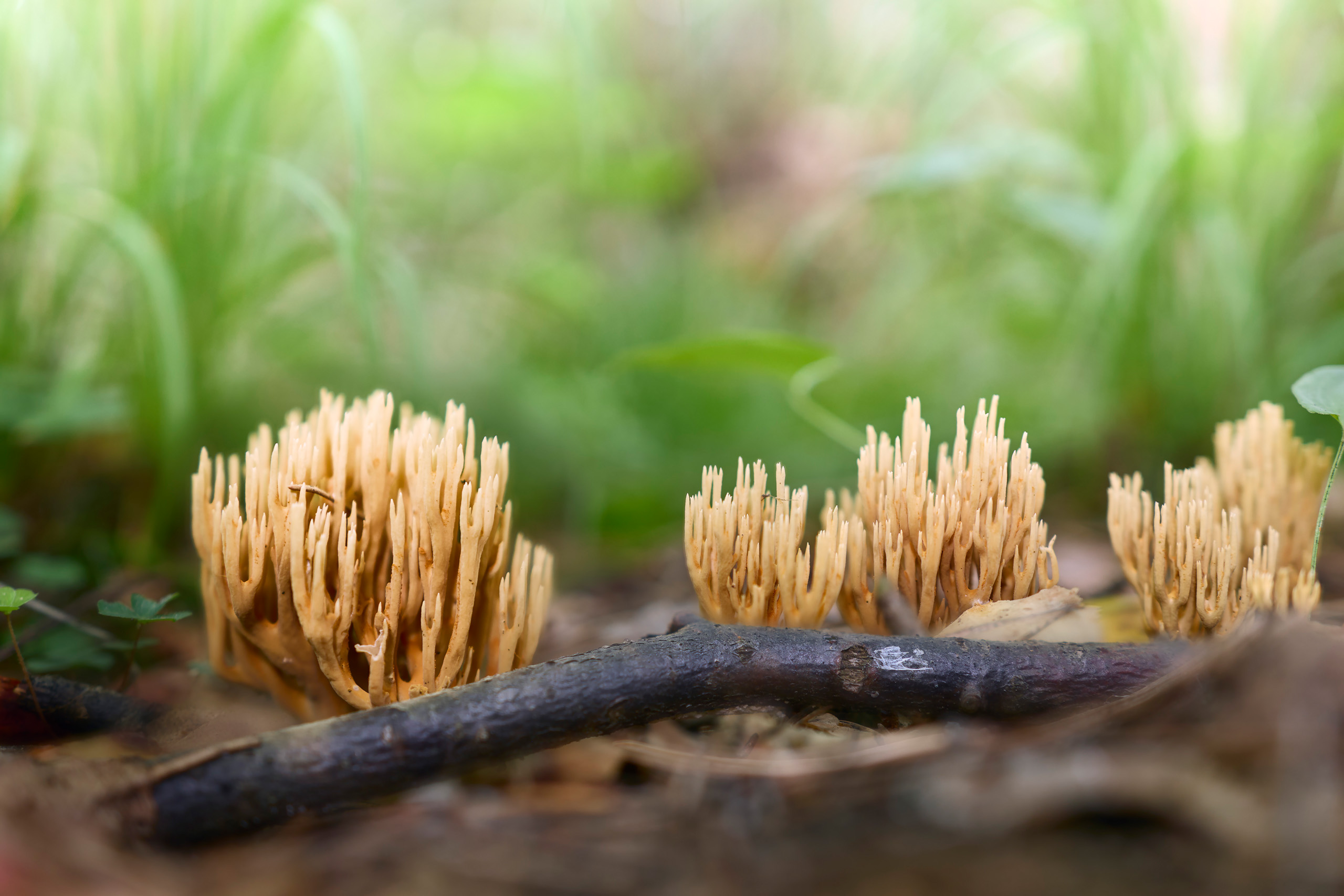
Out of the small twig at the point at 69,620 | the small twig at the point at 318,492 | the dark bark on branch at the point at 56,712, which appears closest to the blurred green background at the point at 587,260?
the small twig at the point at 69,620

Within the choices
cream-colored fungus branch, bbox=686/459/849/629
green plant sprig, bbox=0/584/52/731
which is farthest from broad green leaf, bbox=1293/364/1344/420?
green plant sprig, bbox=0/584/52/731

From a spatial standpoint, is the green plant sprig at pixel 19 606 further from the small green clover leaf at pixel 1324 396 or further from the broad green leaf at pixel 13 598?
the small green clover leaf at pixel 1324 396

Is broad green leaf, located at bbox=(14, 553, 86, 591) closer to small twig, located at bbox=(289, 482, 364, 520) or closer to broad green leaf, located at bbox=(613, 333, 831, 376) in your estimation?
small twig, located at bbox=(289, 482, 364, 520)

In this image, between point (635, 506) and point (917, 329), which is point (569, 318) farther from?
point (917, 329)

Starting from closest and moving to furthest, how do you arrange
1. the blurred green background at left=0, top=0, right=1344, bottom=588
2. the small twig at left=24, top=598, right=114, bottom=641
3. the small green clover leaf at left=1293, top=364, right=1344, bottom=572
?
1. the small green clover leaf at left=1293, top=364, right=1344, bottom=572
2. the small twig at left=24, top=598, right=114, bottom=641
3. the blurred green background at left=0, top=0, right=1344, bottom=588

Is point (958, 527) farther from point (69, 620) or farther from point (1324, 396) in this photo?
point (69, 620)

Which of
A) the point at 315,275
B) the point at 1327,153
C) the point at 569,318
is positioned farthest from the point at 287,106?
the point at 1327,153
